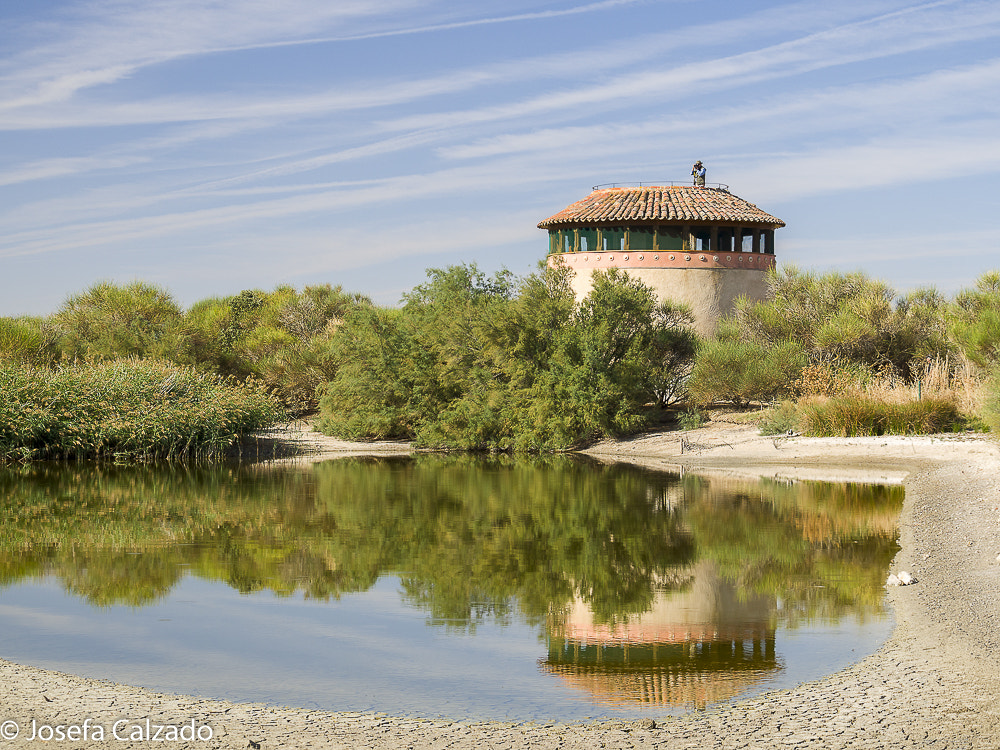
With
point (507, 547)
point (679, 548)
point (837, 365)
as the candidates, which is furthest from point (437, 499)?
point (837, 365)

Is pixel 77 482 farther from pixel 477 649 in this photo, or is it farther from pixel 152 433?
pixel 477 649

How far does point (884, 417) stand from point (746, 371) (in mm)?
5236

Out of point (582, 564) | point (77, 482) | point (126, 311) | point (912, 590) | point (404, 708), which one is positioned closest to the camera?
point (404, 708)

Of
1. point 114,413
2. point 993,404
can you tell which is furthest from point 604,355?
point 114,413

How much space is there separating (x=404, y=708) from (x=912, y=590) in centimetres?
620

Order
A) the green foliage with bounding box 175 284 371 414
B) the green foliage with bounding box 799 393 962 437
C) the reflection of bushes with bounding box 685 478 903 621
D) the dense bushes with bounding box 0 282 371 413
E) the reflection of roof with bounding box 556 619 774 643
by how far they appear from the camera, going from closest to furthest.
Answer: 1. the reflection of roof with bounding box 556 619 774 643
2. the reflection of bushes with bounding box 685 478 903 621
3. the green foliage with bounding box 799 393 962 437
4. the dense bushes with bounding box 0 282 371 413
5. the green foliage with bounding box 175 284 371 414

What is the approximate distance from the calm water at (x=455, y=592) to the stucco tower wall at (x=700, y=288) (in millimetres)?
17148

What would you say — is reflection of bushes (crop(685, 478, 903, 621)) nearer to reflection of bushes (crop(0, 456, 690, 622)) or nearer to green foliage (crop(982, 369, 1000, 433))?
reflection of bushes (crop(0, 456, 690, 622))

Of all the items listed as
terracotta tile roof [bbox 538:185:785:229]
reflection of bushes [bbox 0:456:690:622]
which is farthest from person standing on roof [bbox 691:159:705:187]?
reflection of bushes [bbox 0:456:690:622]

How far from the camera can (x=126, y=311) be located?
40.8 metres

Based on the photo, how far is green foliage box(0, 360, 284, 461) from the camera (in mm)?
27422

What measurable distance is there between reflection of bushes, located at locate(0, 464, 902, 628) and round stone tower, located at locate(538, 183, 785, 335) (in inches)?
611

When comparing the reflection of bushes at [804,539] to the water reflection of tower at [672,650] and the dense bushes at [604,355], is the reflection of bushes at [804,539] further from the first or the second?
the dense bushes at [604,355]

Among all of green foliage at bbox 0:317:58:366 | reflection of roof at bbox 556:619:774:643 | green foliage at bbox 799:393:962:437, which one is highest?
green foliage at bbox 0:317:58:366
